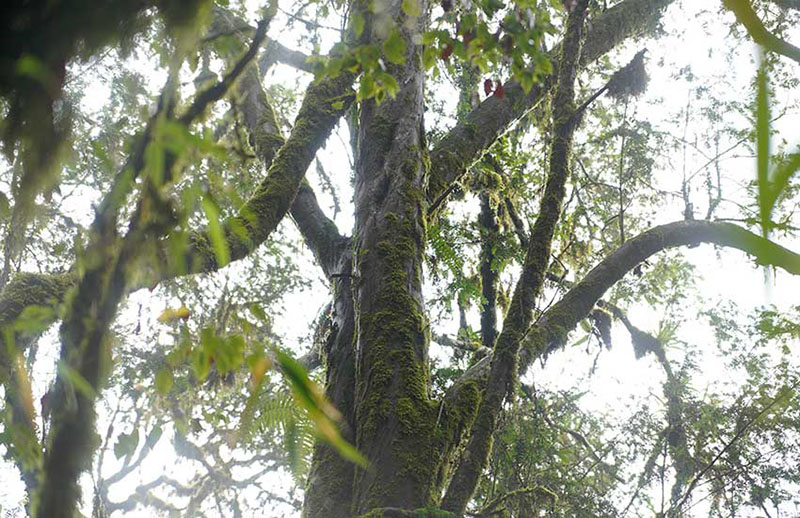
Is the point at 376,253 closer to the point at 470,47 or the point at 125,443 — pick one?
the point at 470,47

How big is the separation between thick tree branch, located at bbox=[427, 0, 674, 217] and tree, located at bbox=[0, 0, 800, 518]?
27 mm

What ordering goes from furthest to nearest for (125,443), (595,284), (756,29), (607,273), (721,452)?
(721,452)
(607,273)
(595,284)
(125,443)
(756,29)

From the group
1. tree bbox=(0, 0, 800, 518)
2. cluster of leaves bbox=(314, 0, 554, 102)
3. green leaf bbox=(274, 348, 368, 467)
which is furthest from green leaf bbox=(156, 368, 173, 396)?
cluster of leaves bbox=(314, 0, 554, 102)

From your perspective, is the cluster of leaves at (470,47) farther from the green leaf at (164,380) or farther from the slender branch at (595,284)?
the slender branch at (595,284)

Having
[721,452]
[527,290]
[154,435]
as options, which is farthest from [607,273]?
[154,435]

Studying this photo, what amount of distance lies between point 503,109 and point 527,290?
2830 mm

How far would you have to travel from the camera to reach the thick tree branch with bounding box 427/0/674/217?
4945 millimetres

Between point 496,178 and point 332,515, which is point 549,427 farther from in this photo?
point 332,515

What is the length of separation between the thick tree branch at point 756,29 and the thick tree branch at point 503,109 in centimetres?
412

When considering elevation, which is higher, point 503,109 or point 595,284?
point 503,109

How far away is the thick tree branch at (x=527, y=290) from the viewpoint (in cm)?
261

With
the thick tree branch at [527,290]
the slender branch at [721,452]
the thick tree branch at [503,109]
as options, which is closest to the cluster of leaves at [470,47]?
the thick tree branch at [527,290]

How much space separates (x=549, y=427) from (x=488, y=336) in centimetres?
130

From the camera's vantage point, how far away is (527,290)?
3100 millimetres
